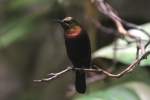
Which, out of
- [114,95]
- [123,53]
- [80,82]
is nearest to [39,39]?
[123,53]

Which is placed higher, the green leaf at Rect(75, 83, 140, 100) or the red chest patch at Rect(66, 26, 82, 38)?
the red chest patch at Rect(66, 26, 82, 38)

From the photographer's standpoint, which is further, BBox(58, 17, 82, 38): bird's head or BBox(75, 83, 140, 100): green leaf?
BBox(75, 83, 140, 100): green leaf

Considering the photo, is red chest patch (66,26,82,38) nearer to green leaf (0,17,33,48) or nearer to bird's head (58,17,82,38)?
bird's head (58,17,82,38)

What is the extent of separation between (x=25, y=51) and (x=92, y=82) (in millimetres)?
1382

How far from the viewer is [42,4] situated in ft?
9.47

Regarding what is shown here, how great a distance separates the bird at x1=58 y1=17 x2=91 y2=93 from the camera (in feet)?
4.22

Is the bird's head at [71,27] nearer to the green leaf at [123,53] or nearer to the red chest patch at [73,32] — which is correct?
the red chest patch at [73,32]

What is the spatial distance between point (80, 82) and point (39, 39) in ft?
6.76

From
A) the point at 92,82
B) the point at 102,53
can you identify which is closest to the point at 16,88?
the point at 92,82

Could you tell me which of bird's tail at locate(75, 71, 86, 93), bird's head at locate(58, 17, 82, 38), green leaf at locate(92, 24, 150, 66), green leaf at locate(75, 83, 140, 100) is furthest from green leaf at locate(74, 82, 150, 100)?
bird's head at locate(58, 17, 82, 38)

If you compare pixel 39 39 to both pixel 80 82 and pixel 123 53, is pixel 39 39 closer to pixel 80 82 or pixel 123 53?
pixel 123 53

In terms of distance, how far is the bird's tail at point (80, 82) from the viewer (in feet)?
4.40

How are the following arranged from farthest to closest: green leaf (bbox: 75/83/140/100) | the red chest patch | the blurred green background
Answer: the blurred green background, green leaf (bbox: 75/83/140/100), the red chest patch

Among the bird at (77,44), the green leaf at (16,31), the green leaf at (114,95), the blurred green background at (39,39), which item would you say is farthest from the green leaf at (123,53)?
the green leaf at (16,31)
